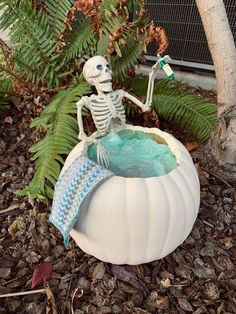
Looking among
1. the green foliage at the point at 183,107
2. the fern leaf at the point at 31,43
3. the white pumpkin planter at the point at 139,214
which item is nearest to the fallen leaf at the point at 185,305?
the white pumpkin planter at the point at 139,214

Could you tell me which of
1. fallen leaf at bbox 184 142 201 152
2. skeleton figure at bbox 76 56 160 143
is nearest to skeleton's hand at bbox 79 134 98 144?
skeleton figure at bbox 76 56 160 143

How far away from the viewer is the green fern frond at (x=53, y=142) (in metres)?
1.58

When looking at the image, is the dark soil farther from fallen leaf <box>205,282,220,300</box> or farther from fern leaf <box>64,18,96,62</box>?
fern leaf <box>64,18,96,62</box>

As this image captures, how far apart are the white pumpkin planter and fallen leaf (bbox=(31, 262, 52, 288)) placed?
23 cm

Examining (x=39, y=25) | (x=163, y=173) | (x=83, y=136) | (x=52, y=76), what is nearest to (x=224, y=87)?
(x=163, y=173)

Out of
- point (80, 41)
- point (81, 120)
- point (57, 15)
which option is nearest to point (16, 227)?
point (81, 120)

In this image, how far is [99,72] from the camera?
1298 millimetres

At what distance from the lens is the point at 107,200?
117 cm

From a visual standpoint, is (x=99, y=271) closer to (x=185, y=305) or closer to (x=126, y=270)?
(x=126, y=270)

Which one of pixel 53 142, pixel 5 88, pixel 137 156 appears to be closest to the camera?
pixel 137 156

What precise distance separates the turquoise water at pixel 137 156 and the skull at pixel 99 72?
0.20 m

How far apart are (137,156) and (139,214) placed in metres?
0.28

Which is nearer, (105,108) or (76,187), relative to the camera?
(76,187)

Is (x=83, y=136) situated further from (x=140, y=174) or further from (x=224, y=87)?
(x=224, y=87)
